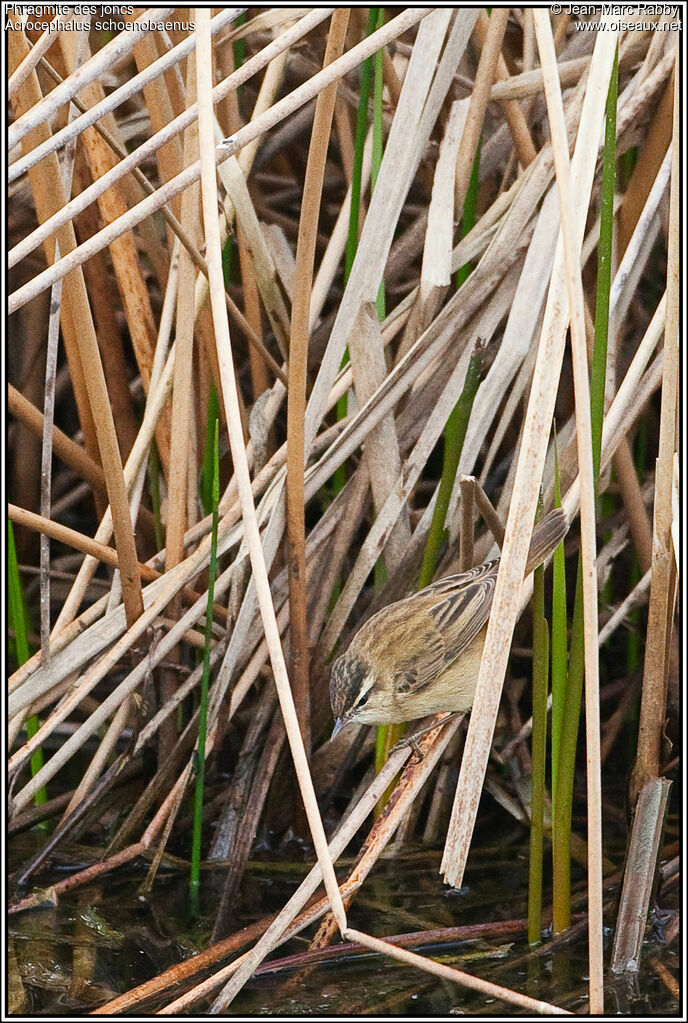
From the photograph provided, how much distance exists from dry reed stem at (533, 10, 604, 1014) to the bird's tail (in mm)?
595

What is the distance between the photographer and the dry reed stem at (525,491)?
185 centimetres

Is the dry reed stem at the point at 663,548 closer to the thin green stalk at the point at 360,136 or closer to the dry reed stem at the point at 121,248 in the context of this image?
the thin green stalk at the point at 360,136

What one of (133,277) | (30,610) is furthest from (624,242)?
(30,610)

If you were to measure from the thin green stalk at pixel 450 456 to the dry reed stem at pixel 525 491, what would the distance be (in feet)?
1.97

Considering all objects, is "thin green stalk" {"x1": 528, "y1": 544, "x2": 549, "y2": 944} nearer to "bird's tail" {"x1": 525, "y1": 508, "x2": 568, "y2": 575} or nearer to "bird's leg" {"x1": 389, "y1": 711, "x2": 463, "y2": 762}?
"bird's tail" {"x1": 525, "y1": 508, "x2": 568, "y2": 575}

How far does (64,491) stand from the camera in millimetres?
4164

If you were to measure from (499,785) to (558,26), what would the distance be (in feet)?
7.78

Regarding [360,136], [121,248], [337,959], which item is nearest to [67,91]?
[360,136]

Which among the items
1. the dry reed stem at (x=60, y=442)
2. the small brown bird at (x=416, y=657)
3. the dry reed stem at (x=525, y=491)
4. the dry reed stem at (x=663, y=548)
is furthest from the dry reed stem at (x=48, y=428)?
the dry reed stem at (x=663, y=548)

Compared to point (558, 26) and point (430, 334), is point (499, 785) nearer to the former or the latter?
point (430, 334)

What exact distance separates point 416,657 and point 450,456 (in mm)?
566

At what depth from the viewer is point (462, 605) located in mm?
2662

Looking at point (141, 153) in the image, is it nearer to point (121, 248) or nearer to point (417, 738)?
point (121, 248)

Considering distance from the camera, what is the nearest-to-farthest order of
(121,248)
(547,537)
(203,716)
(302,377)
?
(547,537) → (302,377) → (203,716) → (121,248)
